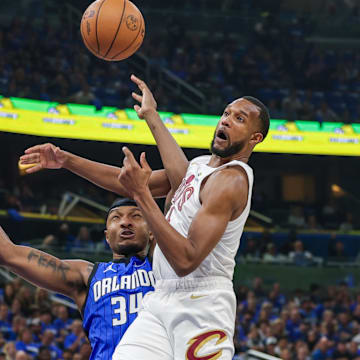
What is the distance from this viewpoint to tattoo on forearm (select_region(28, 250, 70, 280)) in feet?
14.0

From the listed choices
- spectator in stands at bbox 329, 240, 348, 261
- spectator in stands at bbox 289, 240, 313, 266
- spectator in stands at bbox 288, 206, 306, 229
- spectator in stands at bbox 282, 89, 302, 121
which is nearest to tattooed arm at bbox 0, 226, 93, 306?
spectator in stands at bbox 289, 240, 313, 266

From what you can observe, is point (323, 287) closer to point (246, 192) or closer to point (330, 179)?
point (330, 179)

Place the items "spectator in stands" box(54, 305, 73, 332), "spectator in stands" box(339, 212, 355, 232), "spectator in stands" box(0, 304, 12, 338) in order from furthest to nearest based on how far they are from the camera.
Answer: "spectator in stands" box(339, 212, 355, 232) < "spectator in stands" box(54, 305, 73, 332) < "spectator in stands" box(0, 304, 12, 338)

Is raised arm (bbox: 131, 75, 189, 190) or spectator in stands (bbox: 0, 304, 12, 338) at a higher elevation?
spectator in stands (bbox: 0, 304, 12, 338)

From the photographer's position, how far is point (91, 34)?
4.78 m

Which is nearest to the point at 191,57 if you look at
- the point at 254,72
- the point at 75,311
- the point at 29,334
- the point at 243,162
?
the point at 254,72

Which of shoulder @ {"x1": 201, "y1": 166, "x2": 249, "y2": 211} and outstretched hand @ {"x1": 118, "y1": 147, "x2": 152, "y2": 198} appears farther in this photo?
shoulder @ {"x1": 201, "y1": 166, "x2": 249, "y2": 211}

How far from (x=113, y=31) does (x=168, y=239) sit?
1.93 meters

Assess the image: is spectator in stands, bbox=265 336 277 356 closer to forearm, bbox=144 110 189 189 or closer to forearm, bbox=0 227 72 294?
forearm, bbox=0 227 72 294

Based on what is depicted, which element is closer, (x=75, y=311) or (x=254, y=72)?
(x=75, y=311)

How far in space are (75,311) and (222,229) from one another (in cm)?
936

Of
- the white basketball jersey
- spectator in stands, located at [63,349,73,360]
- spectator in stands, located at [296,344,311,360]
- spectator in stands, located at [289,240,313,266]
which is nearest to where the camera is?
the white basketball jersey

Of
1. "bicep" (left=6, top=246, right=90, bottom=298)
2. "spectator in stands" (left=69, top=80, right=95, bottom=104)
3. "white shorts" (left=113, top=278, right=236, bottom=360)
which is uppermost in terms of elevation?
"spectator in stands" (left=69, top=80, right=95, bottom=104)

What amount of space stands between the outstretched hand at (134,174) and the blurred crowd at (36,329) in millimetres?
5445
